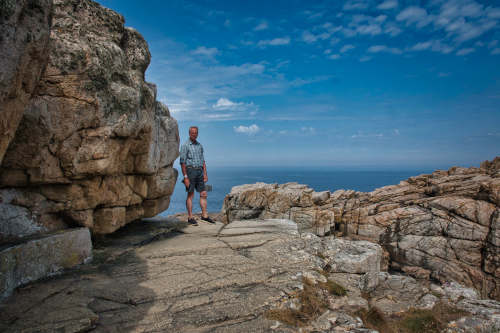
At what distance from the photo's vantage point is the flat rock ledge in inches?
187

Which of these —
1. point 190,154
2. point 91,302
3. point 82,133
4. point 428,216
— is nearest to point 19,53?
point 82,133

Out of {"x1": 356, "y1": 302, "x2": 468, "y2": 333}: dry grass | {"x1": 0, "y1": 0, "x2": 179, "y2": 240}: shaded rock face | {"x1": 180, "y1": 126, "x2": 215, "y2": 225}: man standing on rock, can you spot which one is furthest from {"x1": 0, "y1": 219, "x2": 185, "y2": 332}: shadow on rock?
{"x1": 180, "y1": 126, "x2": 215, "y2": 225}: man standing on rock

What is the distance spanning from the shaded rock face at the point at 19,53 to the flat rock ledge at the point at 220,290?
3048mm

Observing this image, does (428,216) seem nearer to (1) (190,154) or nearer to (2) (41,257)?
(1) (190,154)

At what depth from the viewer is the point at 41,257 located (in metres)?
6.01

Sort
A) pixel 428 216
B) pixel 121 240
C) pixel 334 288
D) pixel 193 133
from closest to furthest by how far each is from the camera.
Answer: pixel 334 288 < pixel 121 240 < pixel 193 133 < pixel 428 216

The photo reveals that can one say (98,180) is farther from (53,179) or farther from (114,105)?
(114,105)

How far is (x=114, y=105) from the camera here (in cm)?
808

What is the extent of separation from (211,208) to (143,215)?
8247 cm

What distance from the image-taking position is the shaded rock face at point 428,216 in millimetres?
22203

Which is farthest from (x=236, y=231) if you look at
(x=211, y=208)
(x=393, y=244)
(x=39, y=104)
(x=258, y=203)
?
(x=211, y=208)

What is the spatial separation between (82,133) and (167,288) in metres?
4.94

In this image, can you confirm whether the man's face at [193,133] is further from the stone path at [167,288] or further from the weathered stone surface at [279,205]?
the weathered stone surface at [279,205]

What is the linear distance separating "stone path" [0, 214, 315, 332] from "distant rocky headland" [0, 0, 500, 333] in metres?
0.03
